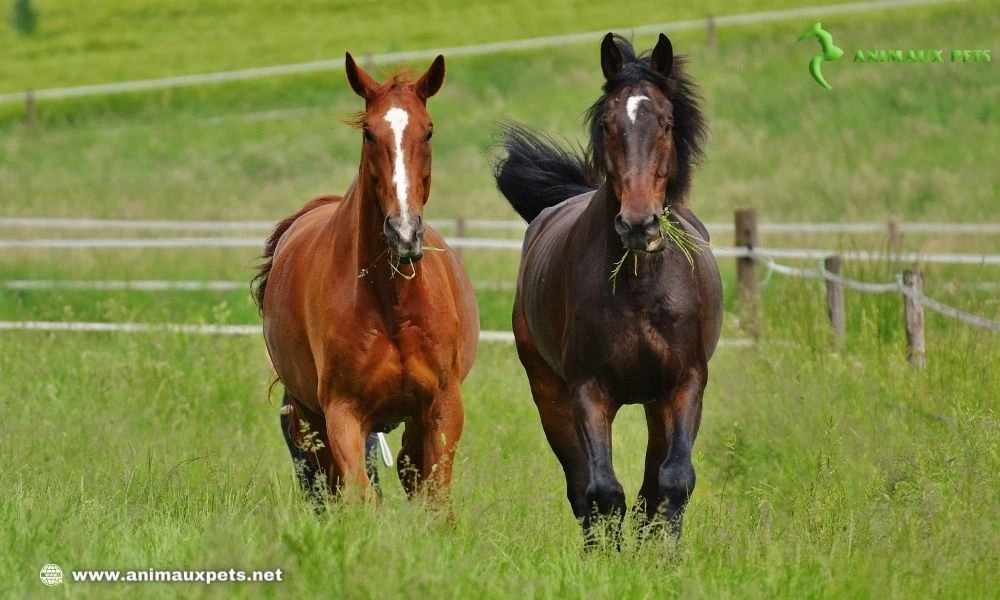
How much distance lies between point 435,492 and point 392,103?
1.66 m

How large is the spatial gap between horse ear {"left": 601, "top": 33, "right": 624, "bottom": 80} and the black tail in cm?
206

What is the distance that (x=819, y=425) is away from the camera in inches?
315

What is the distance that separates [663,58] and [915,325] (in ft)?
13.9

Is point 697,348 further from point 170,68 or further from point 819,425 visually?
point 170,68

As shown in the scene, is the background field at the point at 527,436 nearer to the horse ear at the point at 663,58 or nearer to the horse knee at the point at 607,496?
the horse knee at the point at 607,496

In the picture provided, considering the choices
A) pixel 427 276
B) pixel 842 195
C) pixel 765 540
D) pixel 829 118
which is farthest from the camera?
pixel 829 118

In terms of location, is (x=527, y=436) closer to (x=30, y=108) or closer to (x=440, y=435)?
(x=440, y=435)

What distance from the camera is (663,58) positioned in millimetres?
6199

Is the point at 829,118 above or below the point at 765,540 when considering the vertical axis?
above

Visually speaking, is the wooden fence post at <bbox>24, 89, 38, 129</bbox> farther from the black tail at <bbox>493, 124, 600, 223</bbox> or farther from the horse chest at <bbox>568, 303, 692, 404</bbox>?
the horse chest at <bbox>568, 303, 692, 404</bbox>

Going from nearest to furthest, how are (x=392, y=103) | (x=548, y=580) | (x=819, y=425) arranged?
1. (x=548, y=580)
2. (x=392, y=103)
3. (x=819, y=425)

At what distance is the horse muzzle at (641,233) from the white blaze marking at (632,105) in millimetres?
495

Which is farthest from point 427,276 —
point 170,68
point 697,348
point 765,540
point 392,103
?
point 170,68

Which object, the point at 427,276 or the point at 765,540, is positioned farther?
the point at 427,276
